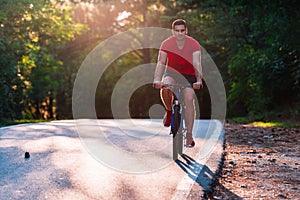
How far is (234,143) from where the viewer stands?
9.80 metres

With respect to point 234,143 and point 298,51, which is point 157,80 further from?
point 298,51

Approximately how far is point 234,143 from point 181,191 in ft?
15.1

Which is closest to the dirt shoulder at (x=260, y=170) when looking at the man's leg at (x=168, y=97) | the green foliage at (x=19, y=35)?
the man's leg at (x=168, y=97)

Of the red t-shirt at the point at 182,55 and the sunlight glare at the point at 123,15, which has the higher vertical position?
the sunlight glare at the point at 123,15

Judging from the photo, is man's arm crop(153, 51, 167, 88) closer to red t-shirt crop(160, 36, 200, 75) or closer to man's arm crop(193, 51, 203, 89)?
red t-shirt crop(160, 36, 200, 75)

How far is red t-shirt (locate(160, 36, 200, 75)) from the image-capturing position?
7508 mm

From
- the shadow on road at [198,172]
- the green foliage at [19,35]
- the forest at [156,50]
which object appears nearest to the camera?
the shadow on road at [198,172]

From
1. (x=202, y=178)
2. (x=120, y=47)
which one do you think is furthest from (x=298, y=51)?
(x=120, y=47)

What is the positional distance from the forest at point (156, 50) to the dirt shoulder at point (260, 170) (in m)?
6.80

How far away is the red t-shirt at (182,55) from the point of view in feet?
24.6

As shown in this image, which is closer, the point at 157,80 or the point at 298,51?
the point at 157,80

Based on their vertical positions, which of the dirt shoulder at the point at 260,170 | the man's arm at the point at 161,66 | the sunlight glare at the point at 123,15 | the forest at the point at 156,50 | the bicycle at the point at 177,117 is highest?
the sunlight glare at the point at 123,15

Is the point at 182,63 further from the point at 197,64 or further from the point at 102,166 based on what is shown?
the point at 102,166

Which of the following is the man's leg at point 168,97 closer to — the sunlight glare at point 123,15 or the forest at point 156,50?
the forest at point 156,50
